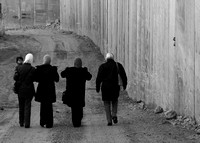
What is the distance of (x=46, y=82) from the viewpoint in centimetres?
1234

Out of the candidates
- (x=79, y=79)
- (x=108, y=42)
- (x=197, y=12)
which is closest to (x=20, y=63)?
(x=79, y=79)

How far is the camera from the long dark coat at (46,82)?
12.3 metres

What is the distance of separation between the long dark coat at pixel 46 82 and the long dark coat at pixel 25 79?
13cm

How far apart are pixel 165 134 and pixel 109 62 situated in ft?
7.46

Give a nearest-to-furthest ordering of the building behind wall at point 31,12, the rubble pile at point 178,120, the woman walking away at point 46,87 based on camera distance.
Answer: the rubble pile at point 178,120 → the woman walking away at point 46,87 → the building behind wall at point 31,12

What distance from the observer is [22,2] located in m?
48.9

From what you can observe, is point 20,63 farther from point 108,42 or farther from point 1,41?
point 1,41

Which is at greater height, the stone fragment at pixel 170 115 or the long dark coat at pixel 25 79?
the long dark coat at pixel 25 79

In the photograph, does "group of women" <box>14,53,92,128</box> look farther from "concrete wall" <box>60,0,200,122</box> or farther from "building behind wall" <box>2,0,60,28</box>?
"building behind wall" <box>2,0,60,28</box>

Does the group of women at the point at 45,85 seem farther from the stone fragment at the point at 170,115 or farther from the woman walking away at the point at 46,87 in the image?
the stone fragment at the point at 170,115

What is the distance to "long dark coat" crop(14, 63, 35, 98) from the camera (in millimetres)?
12367

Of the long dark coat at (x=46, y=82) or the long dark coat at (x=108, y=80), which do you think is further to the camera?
the long dark coat at (x=108, y=80)

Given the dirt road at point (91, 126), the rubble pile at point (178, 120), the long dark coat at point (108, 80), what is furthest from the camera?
the long dark coat at point (108, 80)

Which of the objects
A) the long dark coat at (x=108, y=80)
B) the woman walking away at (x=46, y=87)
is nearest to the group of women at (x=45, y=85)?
the woman walking away at (x=46, y=87)
